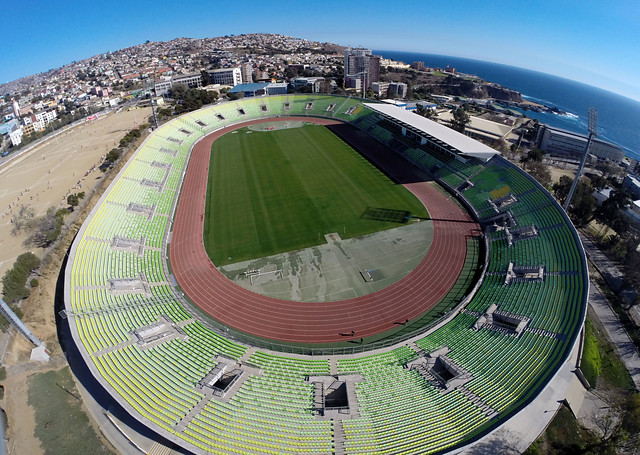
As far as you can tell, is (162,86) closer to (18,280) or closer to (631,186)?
(18,280)

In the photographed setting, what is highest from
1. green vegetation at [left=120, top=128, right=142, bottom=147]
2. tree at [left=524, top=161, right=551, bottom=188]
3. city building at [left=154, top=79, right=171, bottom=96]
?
city building at [left=154, top=79, right=171, bottom=96]

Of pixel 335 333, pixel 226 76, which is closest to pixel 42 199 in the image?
pixel 335 333

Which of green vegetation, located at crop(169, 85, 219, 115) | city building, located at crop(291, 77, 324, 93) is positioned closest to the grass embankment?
green vegetation, located at crop(169, 85, 219, 115)

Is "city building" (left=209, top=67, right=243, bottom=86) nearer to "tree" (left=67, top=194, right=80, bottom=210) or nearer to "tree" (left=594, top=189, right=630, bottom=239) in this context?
"tree" (left=67, top=194, right=80, bottom=210)

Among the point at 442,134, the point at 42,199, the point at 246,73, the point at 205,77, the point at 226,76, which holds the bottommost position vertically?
the point at 42,199

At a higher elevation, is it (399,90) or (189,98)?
(399,90)

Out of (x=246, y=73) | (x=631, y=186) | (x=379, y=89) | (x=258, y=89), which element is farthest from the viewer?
(x=246, y=73)

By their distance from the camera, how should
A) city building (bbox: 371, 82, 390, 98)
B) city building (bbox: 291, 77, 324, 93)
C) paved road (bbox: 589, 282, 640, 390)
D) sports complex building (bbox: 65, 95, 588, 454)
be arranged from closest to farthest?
sports complex building (bbox: 65, 95, 588, 454)
paved road (bbox: 589, 282, 640, 390)
city building (bbox: 291, 77, 324, 93)
city building (bbox: 371, 82, 390, 98)
